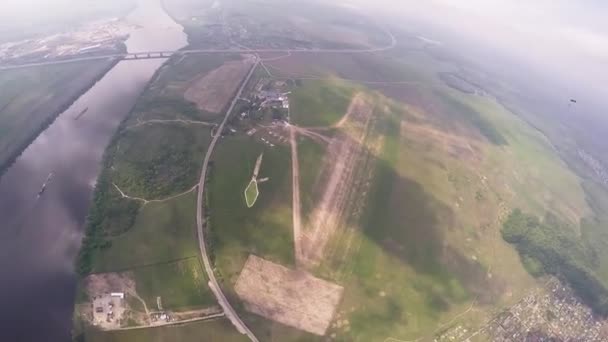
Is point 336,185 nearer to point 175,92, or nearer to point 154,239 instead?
point 154,239

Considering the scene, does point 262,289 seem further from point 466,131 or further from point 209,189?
point 466,131

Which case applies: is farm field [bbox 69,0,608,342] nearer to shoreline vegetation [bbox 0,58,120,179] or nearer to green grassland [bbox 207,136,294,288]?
green grassland [bbox 207,136,294,288]

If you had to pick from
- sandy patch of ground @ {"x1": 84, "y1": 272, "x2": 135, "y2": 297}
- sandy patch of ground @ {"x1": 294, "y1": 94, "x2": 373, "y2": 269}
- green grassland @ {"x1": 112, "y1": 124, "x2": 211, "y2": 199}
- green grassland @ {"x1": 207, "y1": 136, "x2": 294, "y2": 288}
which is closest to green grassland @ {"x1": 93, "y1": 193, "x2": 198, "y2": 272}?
sandy patch of ground @ {"x1": 84, "y1": 272, "x2": 135, "y2": 297}

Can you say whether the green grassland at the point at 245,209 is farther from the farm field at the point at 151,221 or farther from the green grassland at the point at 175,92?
Result: the green grassland at the point at 175,92

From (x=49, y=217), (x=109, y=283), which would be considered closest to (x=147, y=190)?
(x=49, y=217)

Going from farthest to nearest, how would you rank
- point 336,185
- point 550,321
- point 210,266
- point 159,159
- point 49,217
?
point 159,159
point 336,185
point 49,217
point 550,321
point 210,266

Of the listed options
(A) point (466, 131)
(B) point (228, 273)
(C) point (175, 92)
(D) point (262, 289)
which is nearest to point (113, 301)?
(B) point (228, 273)

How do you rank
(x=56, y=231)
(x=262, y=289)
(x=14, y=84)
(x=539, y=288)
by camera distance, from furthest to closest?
(x=14, y=84) → (x=539, y=288) → (x=56, y=231) → (x=262, y=289)
